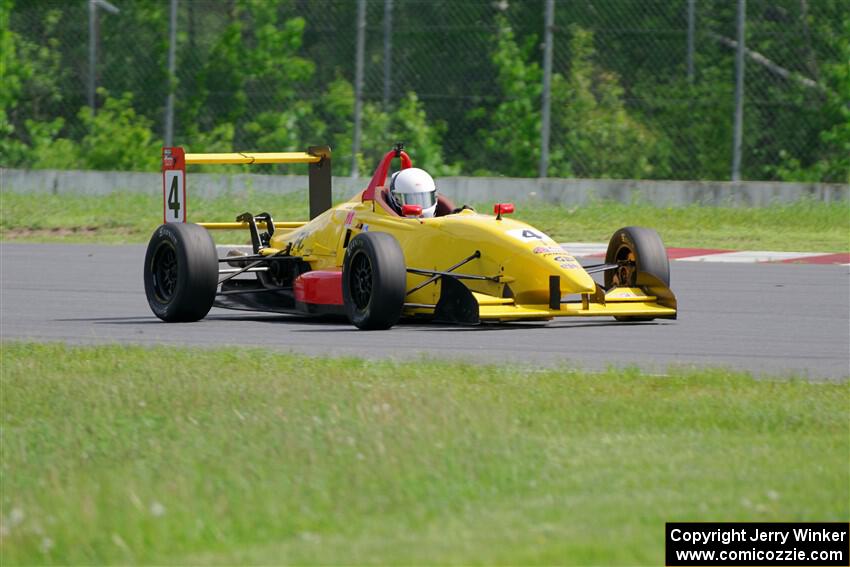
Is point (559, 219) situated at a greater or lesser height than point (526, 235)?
lesser

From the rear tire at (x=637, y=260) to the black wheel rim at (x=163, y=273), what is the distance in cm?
341

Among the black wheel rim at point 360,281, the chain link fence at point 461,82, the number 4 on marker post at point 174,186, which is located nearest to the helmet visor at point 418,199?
the black wheel rim at point 360,281

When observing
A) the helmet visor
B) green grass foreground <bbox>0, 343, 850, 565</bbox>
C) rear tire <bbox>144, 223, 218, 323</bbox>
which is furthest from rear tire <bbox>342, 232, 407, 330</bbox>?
green grass foreground <bbox>0, 343, 850, 565</bbox>

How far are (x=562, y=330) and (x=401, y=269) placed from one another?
4.18 feet

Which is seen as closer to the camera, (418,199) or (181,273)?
(181,273)

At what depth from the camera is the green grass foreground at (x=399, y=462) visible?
526 cm

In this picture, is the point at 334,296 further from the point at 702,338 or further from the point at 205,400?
the point at 205,400

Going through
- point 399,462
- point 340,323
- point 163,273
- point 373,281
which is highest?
point 373,281

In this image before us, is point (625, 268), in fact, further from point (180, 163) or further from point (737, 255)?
point (737, 255)

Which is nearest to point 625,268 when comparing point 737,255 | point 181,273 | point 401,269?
point 401,269

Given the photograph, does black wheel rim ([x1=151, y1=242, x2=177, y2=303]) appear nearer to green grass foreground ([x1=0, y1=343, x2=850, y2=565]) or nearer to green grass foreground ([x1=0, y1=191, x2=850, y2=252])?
green grass foreground ([x1=0, y1=343, x2=850, y2=565])

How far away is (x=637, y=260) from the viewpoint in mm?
12109

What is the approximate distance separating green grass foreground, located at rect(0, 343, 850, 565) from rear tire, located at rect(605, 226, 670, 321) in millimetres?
3210

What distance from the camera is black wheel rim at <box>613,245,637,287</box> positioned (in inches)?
482
